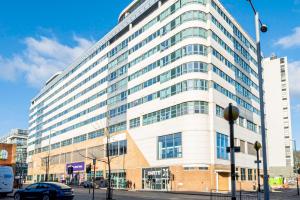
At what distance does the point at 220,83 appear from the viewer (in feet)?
182

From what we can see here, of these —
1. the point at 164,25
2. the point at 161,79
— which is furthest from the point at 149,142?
the point at 164,25

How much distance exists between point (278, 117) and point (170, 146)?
235 ft

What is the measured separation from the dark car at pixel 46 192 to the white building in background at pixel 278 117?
3746 inches

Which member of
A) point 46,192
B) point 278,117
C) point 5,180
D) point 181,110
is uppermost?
point 278,117

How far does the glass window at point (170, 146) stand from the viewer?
5064 cm

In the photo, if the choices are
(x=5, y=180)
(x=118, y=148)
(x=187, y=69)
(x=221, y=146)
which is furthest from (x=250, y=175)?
(x=5, y=180)

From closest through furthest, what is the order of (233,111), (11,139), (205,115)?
→ (233,111) < (205,115) < (11,139)

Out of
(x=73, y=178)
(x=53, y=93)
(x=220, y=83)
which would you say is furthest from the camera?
(x=53, y=93)

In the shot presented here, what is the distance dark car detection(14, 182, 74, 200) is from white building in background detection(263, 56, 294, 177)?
9515 cm

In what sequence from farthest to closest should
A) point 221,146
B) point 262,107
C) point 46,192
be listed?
point 221,146, point 46,192, point 262,107

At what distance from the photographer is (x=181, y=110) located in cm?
5069

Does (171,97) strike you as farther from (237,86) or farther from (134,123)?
(237,86)

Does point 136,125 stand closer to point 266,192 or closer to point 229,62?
point 229,62

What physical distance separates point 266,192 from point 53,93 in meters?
98.4
